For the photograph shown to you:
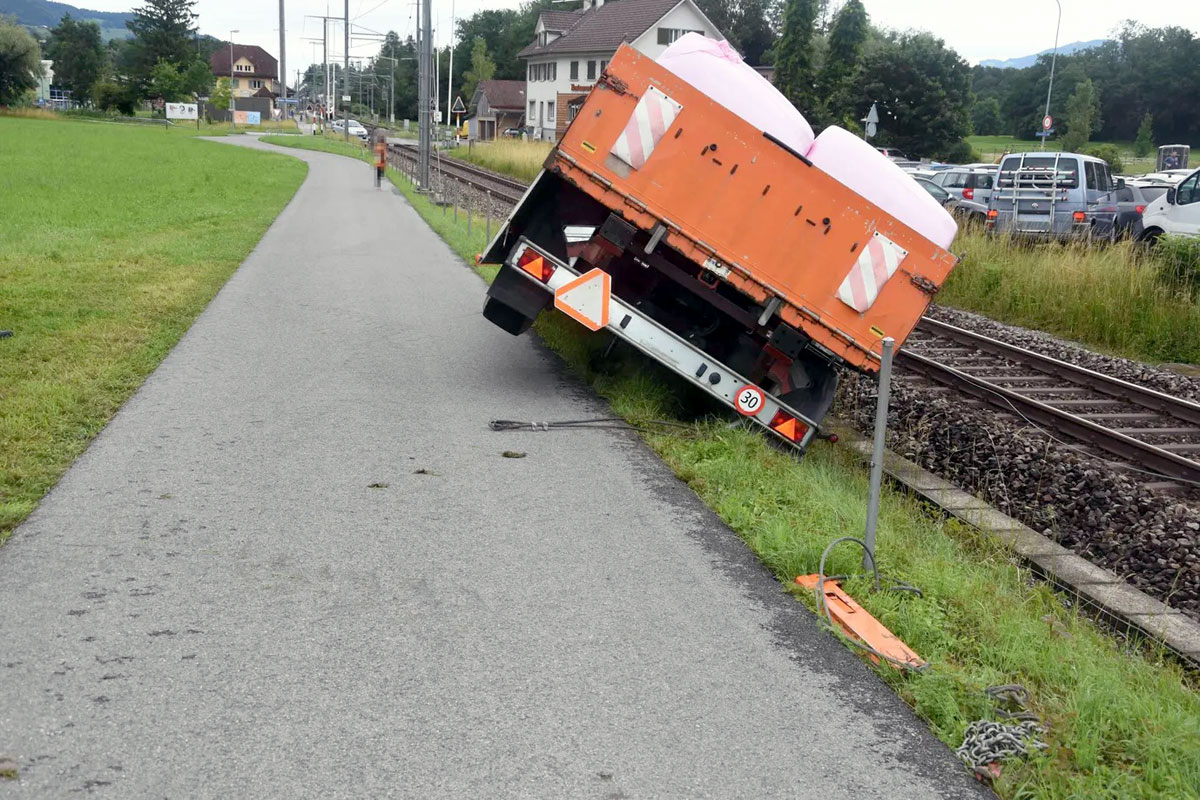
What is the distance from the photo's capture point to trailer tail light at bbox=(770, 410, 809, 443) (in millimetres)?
8461

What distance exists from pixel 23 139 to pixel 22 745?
62.7 m

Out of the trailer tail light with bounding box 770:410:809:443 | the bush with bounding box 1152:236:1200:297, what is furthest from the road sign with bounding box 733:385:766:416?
the bush with bounding box 1152:236:1200:297

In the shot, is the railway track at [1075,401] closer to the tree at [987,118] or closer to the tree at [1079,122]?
the tree at [1079,122]

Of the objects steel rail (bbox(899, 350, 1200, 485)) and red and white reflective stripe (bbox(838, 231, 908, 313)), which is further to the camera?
steel rail (bbox(899, 350, 1200, 485))

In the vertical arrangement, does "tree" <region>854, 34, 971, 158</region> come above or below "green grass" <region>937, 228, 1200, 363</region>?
above

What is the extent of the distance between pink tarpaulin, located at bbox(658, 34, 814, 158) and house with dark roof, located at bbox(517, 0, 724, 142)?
59.5 meters

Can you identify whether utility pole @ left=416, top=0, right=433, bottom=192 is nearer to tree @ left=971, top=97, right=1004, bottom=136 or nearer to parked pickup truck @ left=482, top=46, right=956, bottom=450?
parked pickup truck @ left=482, top=46, right=956, bottom=450

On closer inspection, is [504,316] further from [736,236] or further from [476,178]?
[476,178]

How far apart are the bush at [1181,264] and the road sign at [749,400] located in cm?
868

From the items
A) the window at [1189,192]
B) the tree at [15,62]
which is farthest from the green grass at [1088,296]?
the tree at [15,62]

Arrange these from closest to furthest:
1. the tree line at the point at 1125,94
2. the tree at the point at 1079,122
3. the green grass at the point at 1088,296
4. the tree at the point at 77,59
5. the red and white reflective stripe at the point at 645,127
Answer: the red and white reflective stripe at the point at 645,127 → the green grass at the point at 1088,296 → the tree at the point at 1079,122 → the tree line at the point at 1125,94 → the tree at the point at 77,59

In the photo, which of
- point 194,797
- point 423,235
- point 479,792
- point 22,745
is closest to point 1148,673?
point 479,792

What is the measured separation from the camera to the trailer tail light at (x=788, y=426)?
8.46 meters

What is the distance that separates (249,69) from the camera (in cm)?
18062
